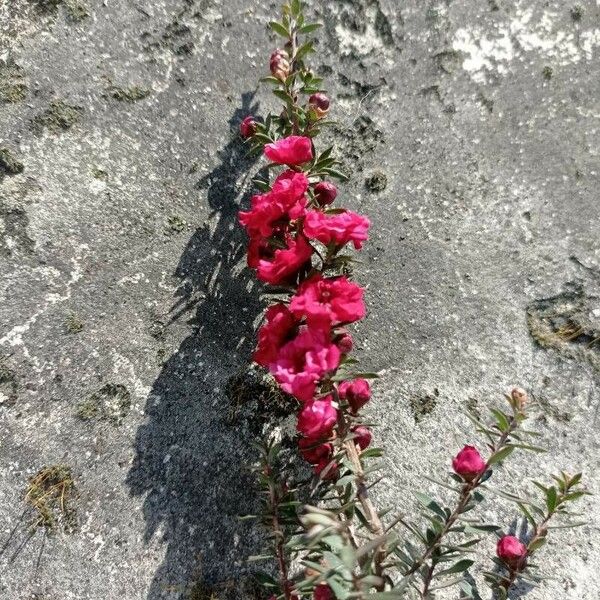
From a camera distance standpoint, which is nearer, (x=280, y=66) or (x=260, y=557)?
(x=260, y=557)

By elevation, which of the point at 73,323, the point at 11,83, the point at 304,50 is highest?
the point at 304,50

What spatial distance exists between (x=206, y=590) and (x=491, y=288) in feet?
4.05

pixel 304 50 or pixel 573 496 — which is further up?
pixel 304 50

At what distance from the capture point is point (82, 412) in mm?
1783

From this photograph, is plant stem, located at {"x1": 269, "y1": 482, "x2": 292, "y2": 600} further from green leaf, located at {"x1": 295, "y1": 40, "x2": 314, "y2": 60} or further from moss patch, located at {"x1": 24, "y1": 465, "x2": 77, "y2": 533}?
green leaf, located at {"x1": 295, "y1": 40, "x2": 314, "y2": 60}

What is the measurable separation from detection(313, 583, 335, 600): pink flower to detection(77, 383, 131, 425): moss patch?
717 millimetres

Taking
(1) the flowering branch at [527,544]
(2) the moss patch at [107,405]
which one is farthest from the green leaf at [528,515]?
(2) the moss patch at [107,405]

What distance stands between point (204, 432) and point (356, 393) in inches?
18.5

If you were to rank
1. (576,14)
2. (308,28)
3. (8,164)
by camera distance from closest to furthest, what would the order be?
1. (8,164)
2. (308,28)
3. (576,14)

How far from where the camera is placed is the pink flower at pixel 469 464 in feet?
5.11

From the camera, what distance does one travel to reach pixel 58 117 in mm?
1998

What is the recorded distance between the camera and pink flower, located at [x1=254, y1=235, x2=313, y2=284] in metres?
1.62

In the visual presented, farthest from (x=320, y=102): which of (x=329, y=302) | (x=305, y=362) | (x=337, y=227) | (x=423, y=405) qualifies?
(x=423, y=405)

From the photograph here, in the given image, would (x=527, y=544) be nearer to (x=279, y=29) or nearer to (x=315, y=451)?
(x=315, y=451)
